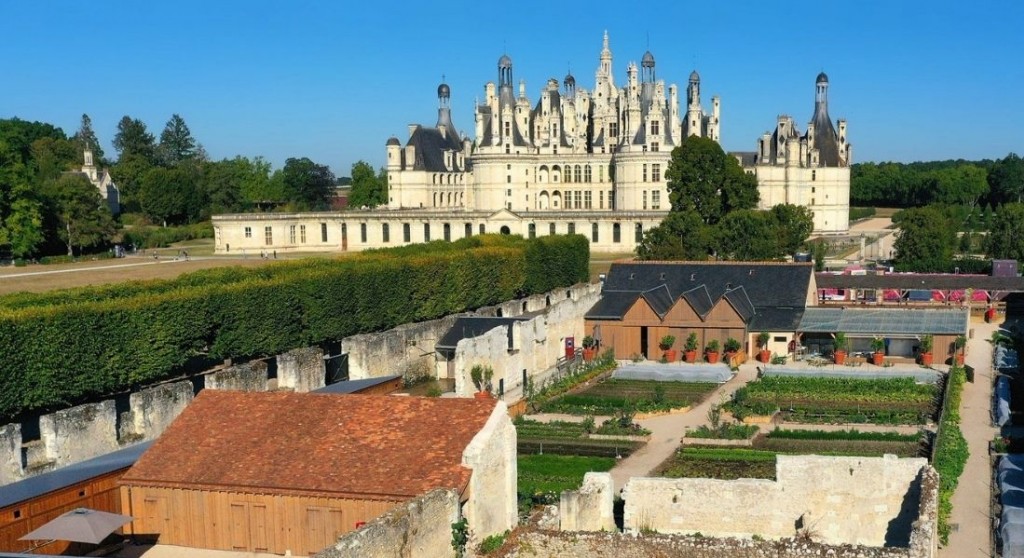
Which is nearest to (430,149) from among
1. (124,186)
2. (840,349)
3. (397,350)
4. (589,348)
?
(124,186)

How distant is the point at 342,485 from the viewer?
17.7 metres

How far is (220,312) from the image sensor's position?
31.7m

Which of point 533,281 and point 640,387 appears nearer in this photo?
point 640,387

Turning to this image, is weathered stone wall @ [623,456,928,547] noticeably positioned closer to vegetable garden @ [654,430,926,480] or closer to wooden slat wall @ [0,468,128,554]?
vegetable garden @ [654,430,926,480]

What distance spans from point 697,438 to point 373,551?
14.3 m

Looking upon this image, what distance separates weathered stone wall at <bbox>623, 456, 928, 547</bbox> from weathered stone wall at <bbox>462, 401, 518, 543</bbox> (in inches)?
92.9

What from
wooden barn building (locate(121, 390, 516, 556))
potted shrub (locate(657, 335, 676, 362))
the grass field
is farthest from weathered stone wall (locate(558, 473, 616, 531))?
the grass field

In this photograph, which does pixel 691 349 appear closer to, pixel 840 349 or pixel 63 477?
pixel 840 349

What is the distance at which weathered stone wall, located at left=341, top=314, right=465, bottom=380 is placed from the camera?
34.2 meters

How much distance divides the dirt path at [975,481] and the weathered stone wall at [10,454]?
17.3m

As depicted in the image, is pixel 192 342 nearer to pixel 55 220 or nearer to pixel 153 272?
pixel 153 272

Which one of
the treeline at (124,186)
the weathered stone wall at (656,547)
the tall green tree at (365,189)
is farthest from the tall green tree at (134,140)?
the weathered stone wall at (656,547)

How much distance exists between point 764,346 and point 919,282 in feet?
44.4

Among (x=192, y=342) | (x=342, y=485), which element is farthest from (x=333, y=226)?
(x=342, y=485)
